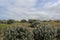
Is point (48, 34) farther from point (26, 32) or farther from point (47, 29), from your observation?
point (26, 32)

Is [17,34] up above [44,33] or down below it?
above

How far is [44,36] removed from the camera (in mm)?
22469

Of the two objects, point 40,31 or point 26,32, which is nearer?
point 26,32

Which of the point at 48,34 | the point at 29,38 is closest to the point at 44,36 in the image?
the point at 48,34

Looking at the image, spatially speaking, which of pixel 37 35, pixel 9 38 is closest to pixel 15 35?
pixel 9 38

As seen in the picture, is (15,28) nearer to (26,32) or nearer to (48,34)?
(26,32)

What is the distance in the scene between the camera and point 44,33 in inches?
892

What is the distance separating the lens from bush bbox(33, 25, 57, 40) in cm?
2219

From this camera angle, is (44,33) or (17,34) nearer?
(17,34)

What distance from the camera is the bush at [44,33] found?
22.2 metres

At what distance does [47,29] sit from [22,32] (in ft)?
14.6

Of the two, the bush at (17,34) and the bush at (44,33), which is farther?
the bush at (44,33)

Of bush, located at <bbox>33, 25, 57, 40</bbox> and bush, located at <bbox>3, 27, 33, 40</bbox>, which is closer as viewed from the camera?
bush, located at <bbox>3, 27, 33, 40</bbox>

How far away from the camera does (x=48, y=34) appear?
72.6 ft
